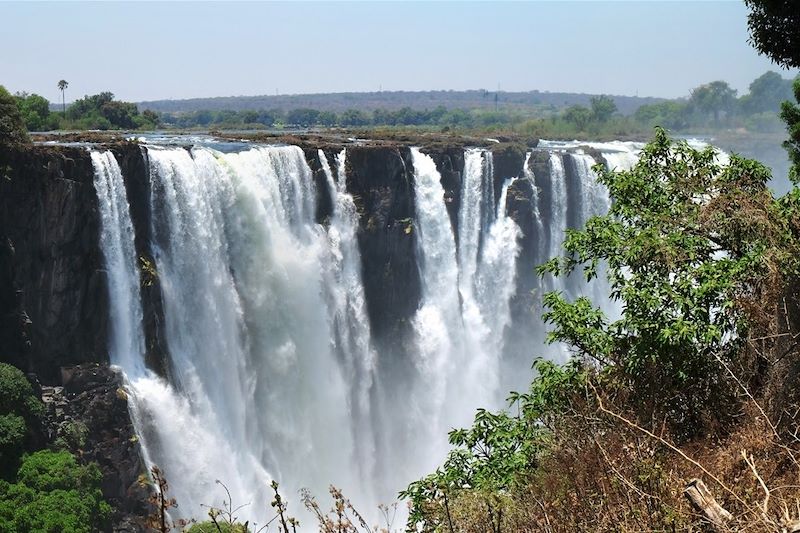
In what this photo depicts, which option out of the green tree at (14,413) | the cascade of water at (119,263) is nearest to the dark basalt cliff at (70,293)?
the cascade of water at (119,263)

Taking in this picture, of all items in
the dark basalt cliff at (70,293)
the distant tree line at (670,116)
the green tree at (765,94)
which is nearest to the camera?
the dark basalt cliff at (70,293)

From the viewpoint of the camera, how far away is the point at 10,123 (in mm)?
19438

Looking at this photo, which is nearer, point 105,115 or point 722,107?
point 105,115

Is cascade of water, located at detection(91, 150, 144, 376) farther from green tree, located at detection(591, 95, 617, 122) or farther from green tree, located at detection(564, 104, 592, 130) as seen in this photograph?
green tree, located at detection(591, 95, 617, 122)

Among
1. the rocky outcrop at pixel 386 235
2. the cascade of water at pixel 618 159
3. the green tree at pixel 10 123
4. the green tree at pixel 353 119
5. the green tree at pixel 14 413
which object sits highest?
the green tree at pixel 353 119

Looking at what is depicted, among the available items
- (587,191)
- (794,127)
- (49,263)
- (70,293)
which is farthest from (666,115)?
(794,127)

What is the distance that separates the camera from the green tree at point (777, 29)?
33.2 feet

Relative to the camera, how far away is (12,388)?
17.7 m

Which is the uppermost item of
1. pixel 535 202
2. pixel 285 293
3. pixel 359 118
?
pixel 359 118

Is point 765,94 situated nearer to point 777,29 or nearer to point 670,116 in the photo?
point 670,116

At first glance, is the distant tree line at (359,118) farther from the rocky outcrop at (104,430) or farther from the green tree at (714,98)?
the rocky outcrop at (104,430)

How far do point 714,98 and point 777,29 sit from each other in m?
88.1

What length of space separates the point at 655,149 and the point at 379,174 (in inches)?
697

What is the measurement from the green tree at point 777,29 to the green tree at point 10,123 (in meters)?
15.7
